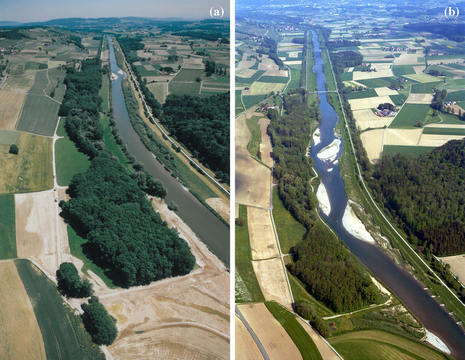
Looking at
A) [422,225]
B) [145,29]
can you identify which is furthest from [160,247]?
[422,225]

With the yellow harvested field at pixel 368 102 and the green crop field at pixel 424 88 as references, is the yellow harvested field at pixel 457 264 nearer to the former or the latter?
the yellow harvested field at pixel 368 102

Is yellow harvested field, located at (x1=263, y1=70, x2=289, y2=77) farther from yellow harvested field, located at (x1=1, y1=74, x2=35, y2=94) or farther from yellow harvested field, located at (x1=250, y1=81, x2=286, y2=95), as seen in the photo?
yellow harvested field, located at (x1=1, y1=74, x2=35, y2=94)

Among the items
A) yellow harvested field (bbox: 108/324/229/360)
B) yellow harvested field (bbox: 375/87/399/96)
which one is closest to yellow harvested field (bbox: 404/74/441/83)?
yellow harvested field (bbox: 375/87/399/96)

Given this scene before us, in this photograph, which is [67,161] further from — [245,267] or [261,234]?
[261,234]

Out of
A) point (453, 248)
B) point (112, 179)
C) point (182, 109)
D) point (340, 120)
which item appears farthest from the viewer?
point (340, 120)

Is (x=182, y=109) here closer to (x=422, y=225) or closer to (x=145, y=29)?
(x=145, y=29)

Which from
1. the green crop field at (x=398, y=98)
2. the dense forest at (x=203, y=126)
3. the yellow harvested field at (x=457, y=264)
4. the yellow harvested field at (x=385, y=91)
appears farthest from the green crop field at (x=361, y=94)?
the dense forest at (x=203, y=126)
